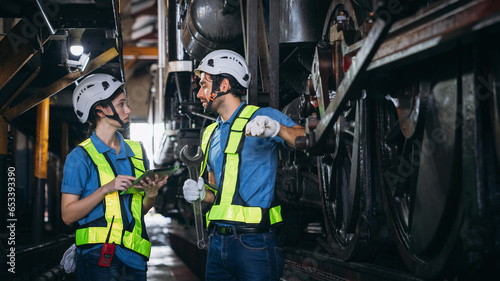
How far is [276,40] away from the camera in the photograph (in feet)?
13.1

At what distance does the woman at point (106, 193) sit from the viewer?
2680 mm

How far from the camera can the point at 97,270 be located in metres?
2.64

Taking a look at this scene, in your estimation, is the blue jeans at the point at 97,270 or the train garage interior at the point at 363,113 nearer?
the train garage interior at the point at 363,113

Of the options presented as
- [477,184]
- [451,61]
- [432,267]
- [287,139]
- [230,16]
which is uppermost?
[230,16]

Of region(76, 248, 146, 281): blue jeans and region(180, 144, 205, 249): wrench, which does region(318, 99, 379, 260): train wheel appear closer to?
region(180, 144, 205, 249): wrench

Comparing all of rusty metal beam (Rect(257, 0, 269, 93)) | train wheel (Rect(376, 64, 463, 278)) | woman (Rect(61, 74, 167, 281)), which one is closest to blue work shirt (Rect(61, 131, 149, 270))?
woman (Rect(61, 74, 167, 281))

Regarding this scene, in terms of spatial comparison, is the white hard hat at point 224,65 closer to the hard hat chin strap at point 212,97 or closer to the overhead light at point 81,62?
the hard hat chin strap at point 212,97

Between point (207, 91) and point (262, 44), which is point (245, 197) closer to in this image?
point (207, 91)

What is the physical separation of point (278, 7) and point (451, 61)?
87.6 inches

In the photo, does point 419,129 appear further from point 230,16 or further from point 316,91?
point 230,16

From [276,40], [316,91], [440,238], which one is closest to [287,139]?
[316,91]

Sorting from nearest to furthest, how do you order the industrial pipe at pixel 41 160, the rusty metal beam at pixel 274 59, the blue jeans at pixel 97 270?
the blue jeans at pixel 97 270 → the rusty metal beam at pixel 274 59 → the industrial pipe at pixel 41 160

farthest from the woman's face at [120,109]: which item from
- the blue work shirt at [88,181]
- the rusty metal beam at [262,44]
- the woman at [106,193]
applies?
the rusty metal beam at [262,44]

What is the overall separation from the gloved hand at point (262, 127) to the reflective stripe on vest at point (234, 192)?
0.30 meters
